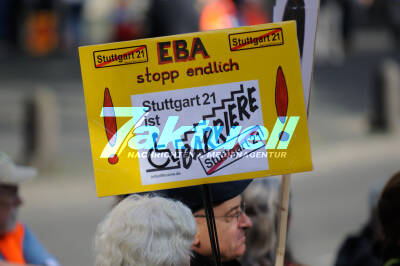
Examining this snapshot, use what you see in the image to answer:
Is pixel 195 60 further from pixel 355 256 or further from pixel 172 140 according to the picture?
pixel 355 256

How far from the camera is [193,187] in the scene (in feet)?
10.3

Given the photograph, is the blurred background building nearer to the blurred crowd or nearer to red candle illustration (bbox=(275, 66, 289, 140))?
the blurred crowd

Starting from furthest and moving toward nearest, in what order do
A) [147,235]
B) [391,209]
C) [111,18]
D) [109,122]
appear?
[111,18] → [391,209] → [109,122] → [147,235]

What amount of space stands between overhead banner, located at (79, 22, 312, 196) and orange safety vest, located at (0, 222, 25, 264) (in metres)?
1.16

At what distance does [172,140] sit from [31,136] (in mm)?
7366

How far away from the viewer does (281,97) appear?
2.89 metres

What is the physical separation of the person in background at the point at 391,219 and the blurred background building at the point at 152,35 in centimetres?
130

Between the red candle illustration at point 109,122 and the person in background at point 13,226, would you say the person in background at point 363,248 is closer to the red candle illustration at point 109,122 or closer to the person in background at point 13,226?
the person in background at point 13,226

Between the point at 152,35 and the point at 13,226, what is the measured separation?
9.45 meters

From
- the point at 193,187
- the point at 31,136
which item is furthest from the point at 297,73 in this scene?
the point at 31,136

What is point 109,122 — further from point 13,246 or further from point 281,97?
point 13,246

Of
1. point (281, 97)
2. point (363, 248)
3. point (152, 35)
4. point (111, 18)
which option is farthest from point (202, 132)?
point (111, 18)

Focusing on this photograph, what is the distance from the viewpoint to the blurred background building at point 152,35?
8172mm

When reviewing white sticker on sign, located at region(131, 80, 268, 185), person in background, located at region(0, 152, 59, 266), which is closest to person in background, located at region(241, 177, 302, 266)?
white sticker on sign, located at region(131, 80, 268, 185)
